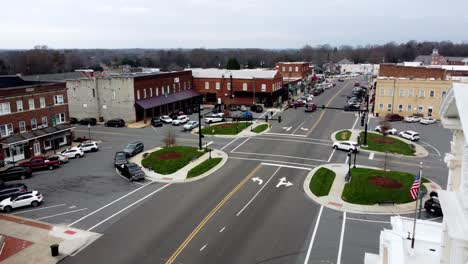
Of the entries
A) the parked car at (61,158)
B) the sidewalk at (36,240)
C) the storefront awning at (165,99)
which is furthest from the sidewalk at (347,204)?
the storefront awning at (165,99)

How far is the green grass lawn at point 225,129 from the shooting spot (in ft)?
178

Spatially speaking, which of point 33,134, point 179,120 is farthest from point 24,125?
point 179,120

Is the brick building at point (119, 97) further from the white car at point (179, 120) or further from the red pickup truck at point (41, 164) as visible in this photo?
the red pickup truck at point (41, 164)

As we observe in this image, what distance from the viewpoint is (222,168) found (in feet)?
126

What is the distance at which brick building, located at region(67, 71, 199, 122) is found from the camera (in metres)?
62.8

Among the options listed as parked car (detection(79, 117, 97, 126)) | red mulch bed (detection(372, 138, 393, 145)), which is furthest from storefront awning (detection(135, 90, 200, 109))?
red mulch bed (detection(372, 138, 393, 145))

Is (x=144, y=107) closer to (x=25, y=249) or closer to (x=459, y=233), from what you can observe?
(x=25, y=249)

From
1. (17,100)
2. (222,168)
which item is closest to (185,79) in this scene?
(17,100)

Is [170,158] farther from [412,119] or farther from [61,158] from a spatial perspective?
[412,119]

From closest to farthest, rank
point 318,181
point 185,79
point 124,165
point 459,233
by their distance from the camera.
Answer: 1. point 459,233
2. point 318,181
3. point 124,165
4. point 185,79

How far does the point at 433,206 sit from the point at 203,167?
20541 mm

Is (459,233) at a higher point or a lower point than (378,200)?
higher

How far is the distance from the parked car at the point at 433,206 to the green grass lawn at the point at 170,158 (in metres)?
22.3

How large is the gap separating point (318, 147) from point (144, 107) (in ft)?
101
